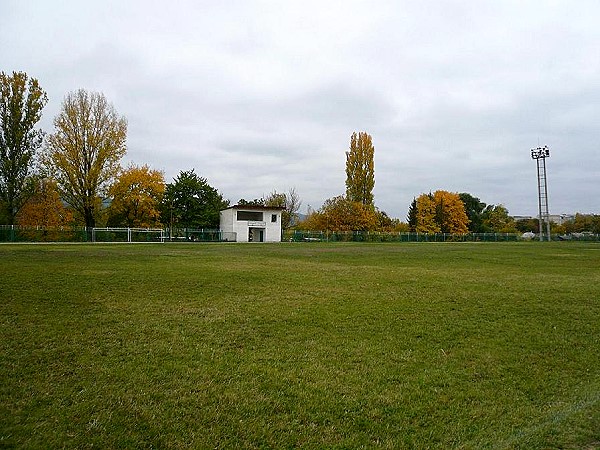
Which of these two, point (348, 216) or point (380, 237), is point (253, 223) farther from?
point (380, 237)

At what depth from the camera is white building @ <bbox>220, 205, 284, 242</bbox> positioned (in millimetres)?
58938

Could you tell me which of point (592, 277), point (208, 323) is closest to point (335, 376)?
point (208, 323)

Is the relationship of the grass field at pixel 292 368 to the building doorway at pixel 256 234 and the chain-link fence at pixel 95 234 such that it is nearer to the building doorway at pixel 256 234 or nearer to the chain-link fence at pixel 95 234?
the chain-link fence at pixel 95 234

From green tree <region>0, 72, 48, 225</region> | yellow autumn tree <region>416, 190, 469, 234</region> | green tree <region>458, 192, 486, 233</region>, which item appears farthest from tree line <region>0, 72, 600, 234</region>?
green tree <region>458, 192, 486, 233</region>

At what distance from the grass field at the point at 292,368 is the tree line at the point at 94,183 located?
4005cm

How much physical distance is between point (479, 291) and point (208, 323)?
8.43 meters

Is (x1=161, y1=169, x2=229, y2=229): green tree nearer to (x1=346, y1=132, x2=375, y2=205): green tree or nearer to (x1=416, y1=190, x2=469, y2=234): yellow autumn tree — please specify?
(x1=346, y1=132, x2=375, y2=205): green tree

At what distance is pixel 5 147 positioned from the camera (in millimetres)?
44656

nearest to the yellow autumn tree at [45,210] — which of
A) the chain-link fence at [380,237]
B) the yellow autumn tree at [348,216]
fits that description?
the chain-link fence at [380,237]

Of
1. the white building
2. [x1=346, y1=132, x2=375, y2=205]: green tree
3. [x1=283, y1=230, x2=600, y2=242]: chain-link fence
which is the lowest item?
[x1=283, y1=230, x2=600, y2=242]: chain-link fence

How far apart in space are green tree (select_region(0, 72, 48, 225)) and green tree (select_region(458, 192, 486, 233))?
258ft

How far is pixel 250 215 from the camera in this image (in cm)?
6056

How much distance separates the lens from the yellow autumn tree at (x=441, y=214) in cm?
7900

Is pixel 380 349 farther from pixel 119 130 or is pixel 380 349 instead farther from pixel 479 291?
pixel 119 130
